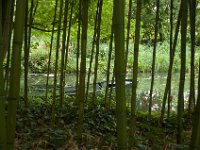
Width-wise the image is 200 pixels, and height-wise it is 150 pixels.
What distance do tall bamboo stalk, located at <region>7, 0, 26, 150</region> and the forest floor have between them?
117 cm

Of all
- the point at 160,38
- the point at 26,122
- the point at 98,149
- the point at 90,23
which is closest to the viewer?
the point at 98,149

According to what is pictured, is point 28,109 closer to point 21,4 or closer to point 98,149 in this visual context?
point 98,149

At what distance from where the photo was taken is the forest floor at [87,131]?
323 cm

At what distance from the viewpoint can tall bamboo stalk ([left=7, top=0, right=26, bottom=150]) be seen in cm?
180

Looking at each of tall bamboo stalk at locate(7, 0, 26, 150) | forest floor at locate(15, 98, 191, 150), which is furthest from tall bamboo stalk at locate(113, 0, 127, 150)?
forest floor at locate(15, 98, 191, 150)

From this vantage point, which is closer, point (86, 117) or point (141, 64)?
point (86, 117)

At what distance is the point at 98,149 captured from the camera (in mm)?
3092

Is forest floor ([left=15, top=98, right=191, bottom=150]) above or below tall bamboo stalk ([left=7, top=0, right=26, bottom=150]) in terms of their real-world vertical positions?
below

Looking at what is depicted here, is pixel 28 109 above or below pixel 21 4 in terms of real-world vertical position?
below

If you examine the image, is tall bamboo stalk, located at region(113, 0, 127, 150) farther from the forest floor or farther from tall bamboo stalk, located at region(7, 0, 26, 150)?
the forest floor

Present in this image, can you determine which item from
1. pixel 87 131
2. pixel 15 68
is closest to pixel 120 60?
pixel 15 68

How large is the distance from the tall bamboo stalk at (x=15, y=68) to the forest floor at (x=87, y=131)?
1.17m

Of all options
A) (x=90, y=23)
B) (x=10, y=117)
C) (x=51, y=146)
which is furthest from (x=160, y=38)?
(x=10, y=117)

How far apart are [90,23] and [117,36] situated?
5.13 metres
